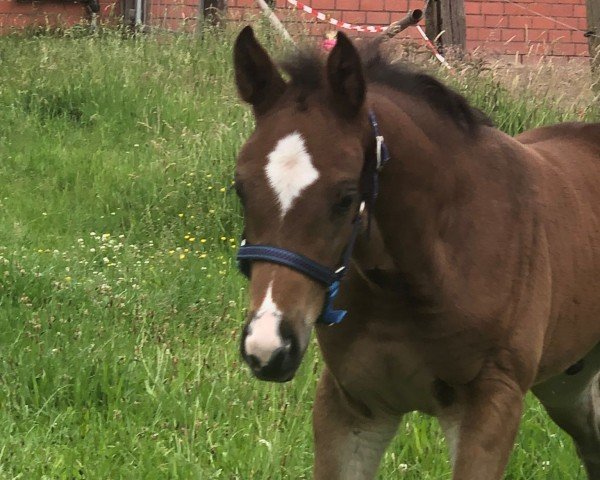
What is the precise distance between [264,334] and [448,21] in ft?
20.1

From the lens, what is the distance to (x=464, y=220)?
294 centimetres

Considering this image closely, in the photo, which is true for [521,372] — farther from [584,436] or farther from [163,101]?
[163,101]

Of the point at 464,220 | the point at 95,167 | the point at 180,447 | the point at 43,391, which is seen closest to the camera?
the point at 464,220

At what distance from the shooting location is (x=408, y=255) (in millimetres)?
2844

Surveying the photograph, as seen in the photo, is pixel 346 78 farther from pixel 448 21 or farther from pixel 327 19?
pixel 327 19

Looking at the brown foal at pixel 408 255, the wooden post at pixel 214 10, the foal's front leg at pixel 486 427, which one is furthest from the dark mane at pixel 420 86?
the wooden post at pixel 214 10

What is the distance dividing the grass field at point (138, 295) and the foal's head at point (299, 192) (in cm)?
137

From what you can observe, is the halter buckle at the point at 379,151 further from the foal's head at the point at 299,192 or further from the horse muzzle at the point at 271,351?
the horse muzzle at the point at 271,351

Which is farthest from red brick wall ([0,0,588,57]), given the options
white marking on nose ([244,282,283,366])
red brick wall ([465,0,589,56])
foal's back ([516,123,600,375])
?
white marking on nose ([244,282,283,366])

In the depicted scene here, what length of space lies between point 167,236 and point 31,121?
2.47 meters

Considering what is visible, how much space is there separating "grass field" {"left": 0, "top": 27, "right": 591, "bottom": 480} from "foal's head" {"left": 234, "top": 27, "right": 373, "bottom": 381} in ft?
4.48

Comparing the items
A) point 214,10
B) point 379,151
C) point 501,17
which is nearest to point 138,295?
point 379,151

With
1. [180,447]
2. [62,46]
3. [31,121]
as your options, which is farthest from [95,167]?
[180,447]

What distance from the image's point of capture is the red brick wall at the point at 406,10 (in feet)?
39.9
